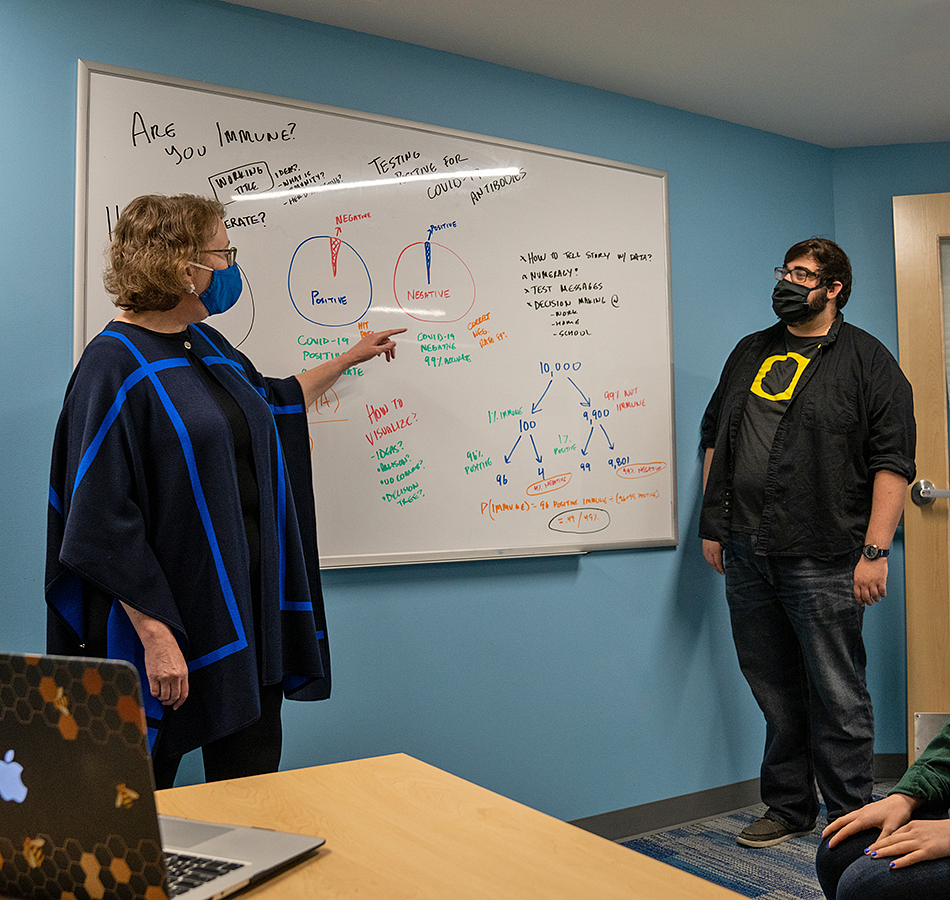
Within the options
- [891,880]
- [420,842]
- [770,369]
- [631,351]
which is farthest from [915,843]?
[631,351]

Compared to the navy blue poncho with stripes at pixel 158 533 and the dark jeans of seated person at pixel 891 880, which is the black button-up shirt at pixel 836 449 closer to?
the dark jeans of seated person at pixel 891 880

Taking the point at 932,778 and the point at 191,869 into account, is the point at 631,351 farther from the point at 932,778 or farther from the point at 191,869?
the point at 191,869

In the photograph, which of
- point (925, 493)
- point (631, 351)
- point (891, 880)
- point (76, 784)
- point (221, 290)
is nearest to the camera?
point (76, 784)

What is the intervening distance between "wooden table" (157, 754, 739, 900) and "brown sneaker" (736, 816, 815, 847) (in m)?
Result: 1.93

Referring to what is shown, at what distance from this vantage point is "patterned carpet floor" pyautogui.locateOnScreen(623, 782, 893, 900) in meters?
2.33

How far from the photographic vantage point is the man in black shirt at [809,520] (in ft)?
8.39

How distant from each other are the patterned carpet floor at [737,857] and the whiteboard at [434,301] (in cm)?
93

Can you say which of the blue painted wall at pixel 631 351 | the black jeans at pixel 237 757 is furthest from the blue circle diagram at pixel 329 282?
the black jeans at pixel 237 757

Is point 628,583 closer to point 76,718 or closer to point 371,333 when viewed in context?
point 371,333

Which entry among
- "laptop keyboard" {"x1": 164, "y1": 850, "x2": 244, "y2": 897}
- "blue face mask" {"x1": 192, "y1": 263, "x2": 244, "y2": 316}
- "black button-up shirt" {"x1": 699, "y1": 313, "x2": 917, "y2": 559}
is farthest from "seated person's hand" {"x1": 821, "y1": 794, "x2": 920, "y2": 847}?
"blue face mask" {"x1": 192, "y1": 263, "x2": 244, "y2": 316}

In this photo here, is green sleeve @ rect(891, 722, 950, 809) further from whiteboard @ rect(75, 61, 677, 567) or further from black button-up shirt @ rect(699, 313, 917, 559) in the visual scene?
whiteboard @ rect(75, 61, 677, 567)

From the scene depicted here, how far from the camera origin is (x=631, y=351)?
9.46 feet

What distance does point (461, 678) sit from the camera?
2555mm

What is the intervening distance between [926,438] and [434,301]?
182 cm
